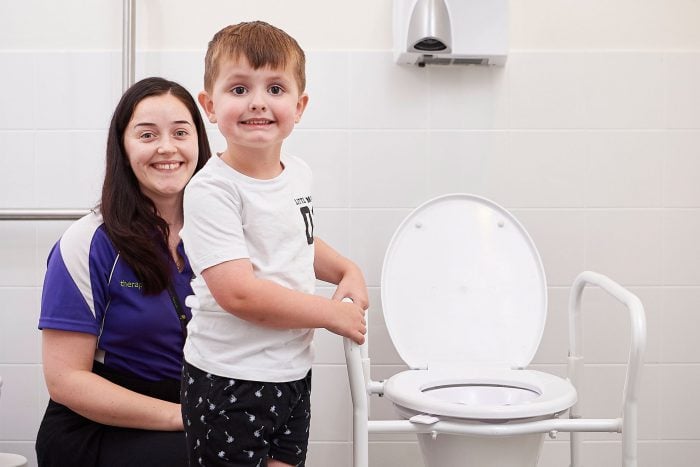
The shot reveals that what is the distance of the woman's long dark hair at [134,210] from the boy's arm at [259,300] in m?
0.34

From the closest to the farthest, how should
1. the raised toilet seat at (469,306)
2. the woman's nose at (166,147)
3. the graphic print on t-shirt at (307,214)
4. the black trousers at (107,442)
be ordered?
the graphic print on t-shirt at (307,214), the black trousers at (107,442), the woman's nose at (166,147), the raised toilet seat at (469,306)

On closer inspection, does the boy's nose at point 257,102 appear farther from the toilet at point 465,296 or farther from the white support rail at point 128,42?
the white support rail at point 128,42

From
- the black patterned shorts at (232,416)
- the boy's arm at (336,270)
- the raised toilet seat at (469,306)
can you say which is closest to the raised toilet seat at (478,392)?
the raised toilet seat at (469,306)

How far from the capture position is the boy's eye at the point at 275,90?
3.41ft

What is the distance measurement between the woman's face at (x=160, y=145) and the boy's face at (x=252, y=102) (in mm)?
355

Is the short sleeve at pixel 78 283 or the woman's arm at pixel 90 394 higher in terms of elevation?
the short sleeve at pixel 78 283

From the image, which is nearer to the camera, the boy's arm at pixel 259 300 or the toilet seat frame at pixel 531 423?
the boy's arm at pixel 259 300

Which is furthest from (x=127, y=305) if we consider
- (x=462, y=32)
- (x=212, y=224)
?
(x=462, y=32)

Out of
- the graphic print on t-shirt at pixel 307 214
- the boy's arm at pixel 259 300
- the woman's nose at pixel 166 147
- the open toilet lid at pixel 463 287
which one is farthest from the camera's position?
the open toilet lid at pixel 463 287

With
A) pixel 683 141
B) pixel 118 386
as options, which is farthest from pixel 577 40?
pixel 118 386

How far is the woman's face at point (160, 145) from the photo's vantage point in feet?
4.49

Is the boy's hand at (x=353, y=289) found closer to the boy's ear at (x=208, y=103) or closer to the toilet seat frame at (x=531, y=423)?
the toilet seat frame at (x=531, y=423)

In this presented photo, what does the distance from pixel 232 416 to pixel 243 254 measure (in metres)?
0.22

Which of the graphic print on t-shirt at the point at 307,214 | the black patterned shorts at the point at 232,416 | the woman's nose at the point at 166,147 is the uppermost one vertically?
the woman's nose at the point at 166,147
